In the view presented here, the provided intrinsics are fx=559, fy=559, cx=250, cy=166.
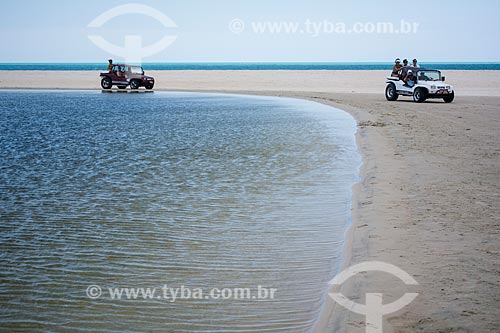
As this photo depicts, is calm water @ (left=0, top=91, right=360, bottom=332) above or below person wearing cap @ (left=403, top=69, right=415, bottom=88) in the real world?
below

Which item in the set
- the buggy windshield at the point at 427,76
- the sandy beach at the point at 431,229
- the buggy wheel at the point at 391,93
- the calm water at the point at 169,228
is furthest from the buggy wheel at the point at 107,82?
the sandy beach at the point at 431,229

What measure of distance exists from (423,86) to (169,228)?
77.6 ft

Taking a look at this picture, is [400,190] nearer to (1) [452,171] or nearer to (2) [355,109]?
(1) [452,171]

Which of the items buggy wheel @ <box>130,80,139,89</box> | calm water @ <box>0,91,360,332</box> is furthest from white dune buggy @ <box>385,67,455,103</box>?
buggy wheel @ <box>130,80,139,89</box>

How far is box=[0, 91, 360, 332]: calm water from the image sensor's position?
186 inches

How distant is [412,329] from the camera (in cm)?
424

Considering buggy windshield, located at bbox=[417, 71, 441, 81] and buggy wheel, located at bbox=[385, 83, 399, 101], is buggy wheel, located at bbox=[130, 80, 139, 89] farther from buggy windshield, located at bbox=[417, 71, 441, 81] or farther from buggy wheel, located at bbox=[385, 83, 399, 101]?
buggy windshield, located at bbox=[417, 71, 441, 81]

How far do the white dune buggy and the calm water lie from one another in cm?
1483

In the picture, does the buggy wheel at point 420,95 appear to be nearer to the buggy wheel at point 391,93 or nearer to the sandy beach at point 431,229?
the buggy wheel at point 391,93

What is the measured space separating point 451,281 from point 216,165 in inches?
273

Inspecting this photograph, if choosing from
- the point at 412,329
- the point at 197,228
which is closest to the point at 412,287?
the point at 412,329

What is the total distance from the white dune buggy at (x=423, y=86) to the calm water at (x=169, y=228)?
14.8 metres

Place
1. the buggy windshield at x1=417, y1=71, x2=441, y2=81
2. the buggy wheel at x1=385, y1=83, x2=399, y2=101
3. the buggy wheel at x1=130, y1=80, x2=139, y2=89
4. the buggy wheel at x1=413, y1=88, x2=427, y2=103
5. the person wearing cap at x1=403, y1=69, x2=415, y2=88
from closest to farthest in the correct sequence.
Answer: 1. the buggy wheel at x1=413, y1=88, x2=427, y2=103
2. the buggy windshield at x1=417, y1=71, x2=441, y2=81
3. the person wearing cap at x1=403, y1=69, x2=415, y2=88
4. the buggy wheel at x1=385, y1=83, x2=399, y2=101
5. the buggy wheel at x1=130, y1=80, x2=139, y2=89

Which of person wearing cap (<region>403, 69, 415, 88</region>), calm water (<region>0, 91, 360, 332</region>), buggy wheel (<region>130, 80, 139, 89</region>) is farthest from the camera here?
buggy wheel (<region>130, 80, 139, 89</region>)
